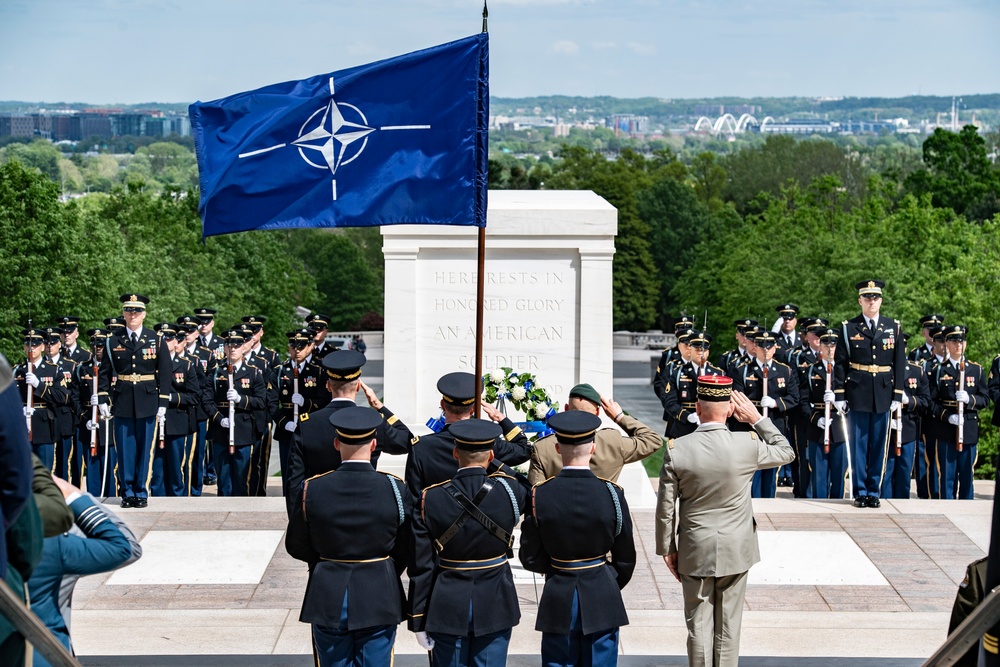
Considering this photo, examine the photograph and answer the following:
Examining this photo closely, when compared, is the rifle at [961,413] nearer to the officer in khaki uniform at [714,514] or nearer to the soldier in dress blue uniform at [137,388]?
the officer in khaki uniform at [714,514]

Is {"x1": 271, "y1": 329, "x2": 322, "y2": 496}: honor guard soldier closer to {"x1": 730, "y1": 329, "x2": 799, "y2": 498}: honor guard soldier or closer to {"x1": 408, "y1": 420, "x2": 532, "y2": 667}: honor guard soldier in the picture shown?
{"x1": 730, "y1": 329, "x2": 799, "y2": 498}: honor guard soldier

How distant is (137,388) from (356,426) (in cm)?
656

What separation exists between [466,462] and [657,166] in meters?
108

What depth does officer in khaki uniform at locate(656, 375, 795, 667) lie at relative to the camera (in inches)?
270

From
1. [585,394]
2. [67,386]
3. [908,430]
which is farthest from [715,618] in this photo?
[67,386]

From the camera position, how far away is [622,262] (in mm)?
78688

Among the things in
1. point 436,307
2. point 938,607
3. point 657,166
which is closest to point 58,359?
point 436,307

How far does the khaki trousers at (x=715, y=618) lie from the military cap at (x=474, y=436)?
1.49 m

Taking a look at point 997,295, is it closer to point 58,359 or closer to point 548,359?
point 548,359

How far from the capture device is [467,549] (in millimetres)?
6242

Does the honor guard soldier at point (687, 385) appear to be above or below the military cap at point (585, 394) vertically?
below

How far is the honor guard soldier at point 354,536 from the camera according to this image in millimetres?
6141

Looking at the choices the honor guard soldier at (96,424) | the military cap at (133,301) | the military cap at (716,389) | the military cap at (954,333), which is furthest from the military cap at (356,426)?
the military cap at (954,333)

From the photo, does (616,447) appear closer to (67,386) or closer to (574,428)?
(574,428)
